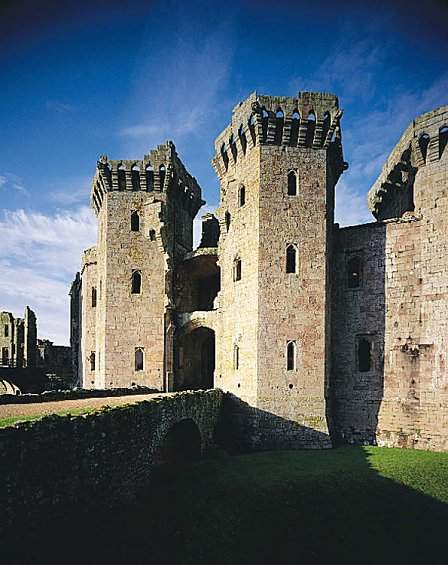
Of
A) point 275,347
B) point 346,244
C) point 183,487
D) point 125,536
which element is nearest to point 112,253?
point 275,347

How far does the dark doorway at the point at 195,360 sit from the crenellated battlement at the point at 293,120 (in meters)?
11.0

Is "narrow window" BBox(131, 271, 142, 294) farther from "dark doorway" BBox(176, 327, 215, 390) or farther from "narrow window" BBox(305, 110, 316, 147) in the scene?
"narrow window" BBox(305, 110, 316, 147)

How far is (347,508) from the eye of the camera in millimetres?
11797

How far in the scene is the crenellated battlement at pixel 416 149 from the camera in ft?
58.1

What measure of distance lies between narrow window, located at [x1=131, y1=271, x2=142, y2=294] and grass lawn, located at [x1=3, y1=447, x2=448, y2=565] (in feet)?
34.6

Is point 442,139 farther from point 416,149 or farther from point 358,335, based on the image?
point 358,335

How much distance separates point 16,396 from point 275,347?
32.0 feet

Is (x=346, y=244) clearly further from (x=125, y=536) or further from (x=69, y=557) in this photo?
(x=69, y=557)

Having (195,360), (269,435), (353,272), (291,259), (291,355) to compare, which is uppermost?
(291,259)

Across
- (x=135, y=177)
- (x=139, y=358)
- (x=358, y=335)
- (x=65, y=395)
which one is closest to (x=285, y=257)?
(x=358, y=335)

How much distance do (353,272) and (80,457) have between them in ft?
49.6

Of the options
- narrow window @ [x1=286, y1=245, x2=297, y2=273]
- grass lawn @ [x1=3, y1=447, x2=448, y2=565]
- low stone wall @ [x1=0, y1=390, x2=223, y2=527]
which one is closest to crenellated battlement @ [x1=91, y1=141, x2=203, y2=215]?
narrow window @ [x1=286, y1=245, x2=297, y2=273]

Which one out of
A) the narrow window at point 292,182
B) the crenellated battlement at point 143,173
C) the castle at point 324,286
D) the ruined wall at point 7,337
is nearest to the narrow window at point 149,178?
the crenellated battlement at point 143,173

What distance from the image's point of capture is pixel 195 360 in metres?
24.9
